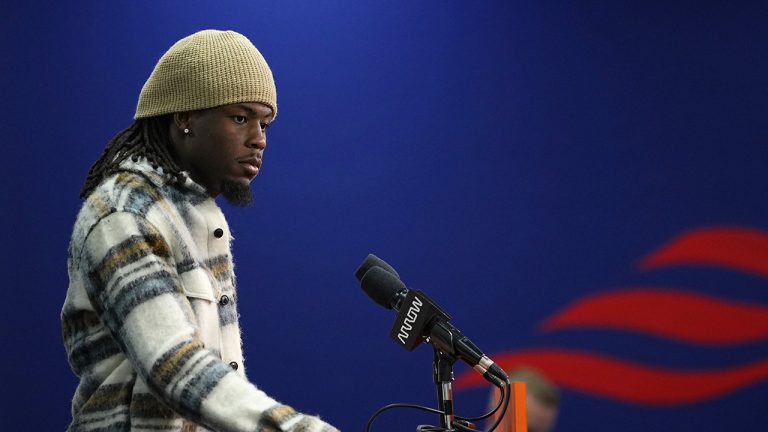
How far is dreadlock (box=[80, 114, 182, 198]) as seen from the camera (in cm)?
153

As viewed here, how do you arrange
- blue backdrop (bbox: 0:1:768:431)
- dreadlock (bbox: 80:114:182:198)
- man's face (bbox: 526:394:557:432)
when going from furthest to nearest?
blue backdrop (bbox: 0:1:768:431), man's face (bbox: 526:394:557:432), dreadlock (bbox: 80:114:182:198)

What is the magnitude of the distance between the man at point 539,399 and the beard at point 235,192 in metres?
1.45

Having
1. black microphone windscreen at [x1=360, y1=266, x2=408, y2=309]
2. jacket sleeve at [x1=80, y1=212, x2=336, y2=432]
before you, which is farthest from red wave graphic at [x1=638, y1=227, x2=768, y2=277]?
jacket sleeve at [x1=80, y1=212, x2=336, y2=432]

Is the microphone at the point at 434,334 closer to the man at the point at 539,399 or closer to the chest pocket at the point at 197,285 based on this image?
the chest pocket at the point at 197,285

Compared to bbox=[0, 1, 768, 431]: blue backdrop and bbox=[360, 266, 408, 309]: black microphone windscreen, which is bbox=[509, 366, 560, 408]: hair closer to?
bbox=[0, 1, 768, 431]: blue backdrop

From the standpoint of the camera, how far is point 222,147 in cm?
160

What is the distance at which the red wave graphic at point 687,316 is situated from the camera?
330 cm

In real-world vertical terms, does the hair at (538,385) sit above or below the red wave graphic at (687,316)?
below

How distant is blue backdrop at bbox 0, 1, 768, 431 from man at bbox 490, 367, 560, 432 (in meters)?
0.07

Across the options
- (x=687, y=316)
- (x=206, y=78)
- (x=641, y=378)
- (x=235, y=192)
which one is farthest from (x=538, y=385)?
(x=206, y=78)

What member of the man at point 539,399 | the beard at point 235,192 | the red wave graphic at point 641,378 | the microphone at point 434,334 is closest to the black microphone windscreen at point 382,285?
the microphone at point 434,334

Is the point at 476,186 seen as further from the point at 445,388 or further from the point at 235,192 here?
the point at 445,388

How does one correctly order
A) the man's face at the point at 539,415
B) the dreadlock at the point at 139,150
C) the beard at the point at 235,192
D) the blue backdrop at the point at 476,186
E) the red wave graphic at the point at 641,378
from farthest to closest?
the red wave graphic at the point at 641,378, the blue backdrop at the point at 476,186, the man's face at the point at 539,415, the beard at the point at 235,192, the dreadlock at the point at 139,150

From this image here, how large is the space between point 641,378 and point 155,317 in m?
2.40
